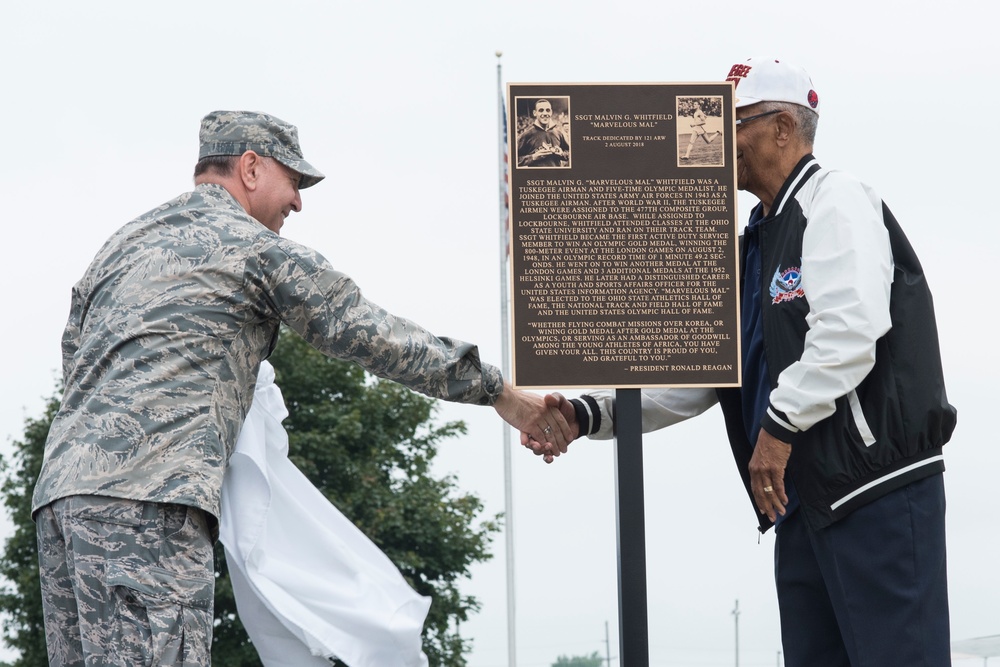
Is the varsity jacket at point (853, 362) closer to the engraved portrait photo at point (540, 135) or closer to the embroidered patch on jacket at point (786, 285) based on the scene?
the embroidered patch on jacket at point (786, 285)

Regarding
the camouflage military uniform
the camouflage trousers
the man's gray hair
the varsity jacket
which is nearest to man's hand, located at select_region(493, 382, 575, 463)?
the camouflage military uniform

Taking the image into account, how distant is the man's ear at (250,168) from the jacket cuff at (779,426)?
92.6 inches

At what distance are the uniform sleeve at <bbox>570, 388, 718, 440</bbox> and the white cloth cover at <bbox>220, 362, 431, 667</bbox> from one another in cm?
135

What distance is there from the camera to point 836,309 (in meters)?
5.11

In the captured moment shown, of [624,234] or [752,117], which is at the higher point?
[752,117]


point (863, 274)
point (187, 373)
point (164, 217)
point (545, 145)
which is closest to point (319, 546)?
point (187, 373)

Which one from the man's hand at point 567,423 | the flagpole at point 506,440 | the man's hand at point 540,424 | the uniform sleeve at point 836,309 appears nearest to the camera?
the uniform sleeve at point 836,309

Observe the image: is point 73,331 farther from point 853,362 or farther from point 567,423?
point 853,362

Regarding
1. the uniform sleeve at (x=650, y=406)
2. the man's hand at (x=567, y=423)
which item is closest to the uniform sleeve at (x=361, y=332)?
the man's hand at (x=567, y=423)

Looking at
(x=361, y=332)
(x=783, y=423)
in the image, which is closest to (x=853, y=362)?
(x=783, y=423)

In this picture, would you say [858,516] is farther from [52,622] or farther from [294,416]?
[294,416]

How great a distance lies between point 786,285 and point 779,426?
0.67 metres

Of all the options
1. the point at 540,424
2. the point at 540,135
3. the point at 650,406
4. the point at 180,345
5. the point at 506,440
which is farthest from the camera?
the point at 506,440

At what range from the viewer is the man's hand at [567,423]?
6211mm
